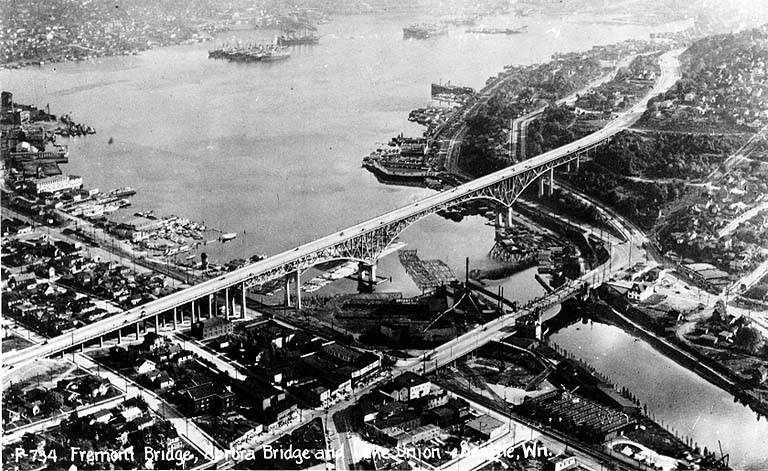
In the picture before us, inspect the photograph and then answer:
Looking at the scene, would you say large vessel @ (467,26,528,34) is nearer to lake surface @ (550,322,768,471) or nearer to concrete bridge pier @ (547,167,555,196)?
concrete bridge pier @ (547,167,555,196)

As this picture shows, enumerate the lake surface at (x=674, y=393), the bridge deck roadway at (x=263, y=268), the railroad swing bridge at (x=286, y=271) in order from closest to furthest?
the lake surface at (x=674, y=393), the bridge deck roadway at (x=263, y=268), the railroad swing bridge at (x=286, y=271)

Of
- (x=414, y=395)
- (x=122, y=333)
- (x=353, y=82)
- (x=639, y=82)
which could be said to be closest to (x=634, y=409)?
(x=414, y=395)

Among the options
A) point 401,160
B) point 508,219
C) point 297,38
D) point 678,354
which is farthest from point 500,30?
point 678,354

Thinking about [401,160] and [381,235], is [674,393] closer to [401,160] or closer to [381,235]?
[381,235]

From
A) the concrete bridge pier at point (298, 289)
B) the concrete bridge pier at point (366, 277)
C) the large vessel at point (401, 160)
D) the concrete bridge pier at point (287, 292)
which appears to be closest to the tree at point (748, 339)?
the concrete bridge pier at point (366, 277)

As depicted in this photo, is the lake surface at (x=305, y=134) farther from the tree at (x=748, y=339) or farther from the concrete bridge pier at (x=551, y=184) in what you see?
the concrete bridge pier at (x=551, y=184)

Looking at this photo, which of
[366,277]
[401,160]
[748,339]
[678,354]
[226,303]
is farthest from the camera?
[401,160]

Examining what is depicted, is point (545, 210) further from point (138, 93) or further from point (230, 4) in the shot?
point (230, 4)
